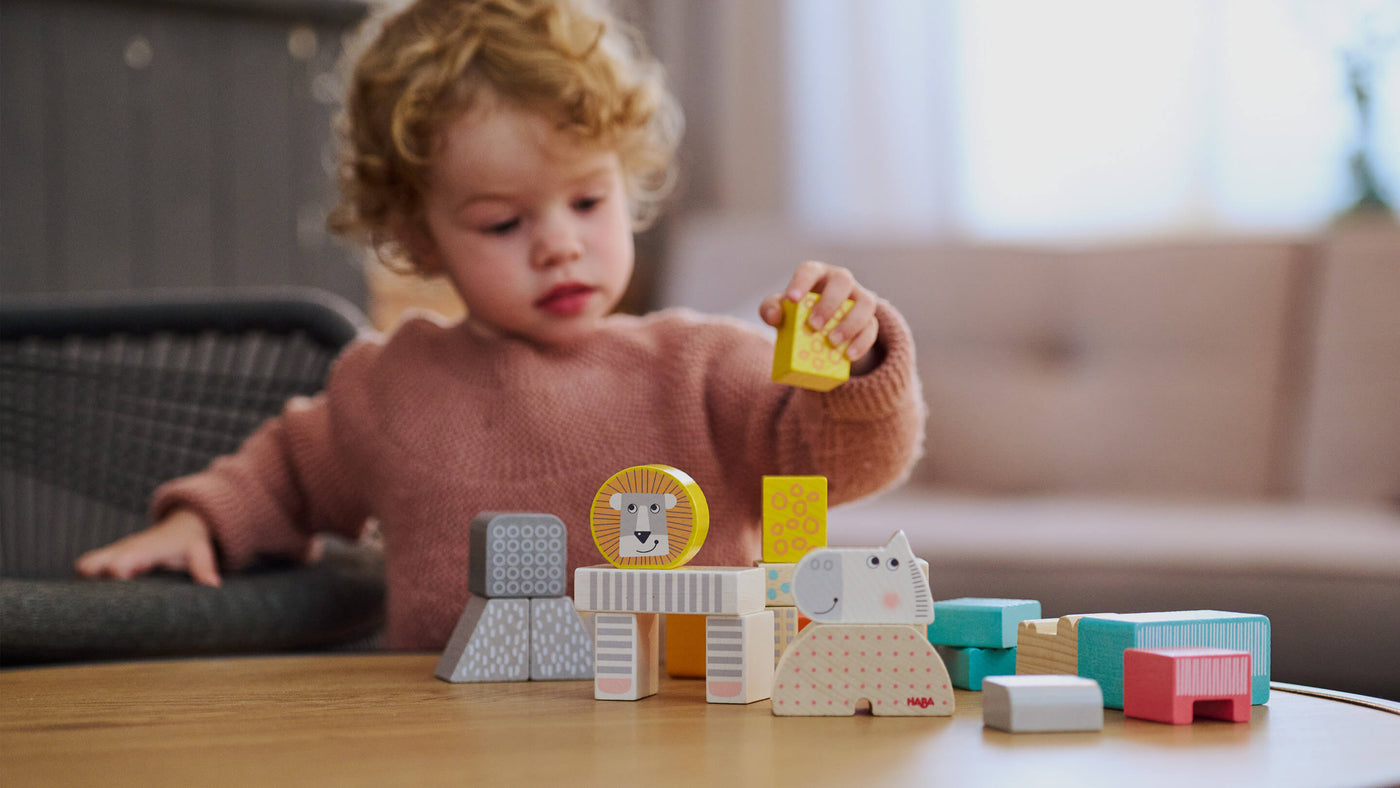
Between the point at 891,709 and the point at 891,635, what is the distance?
0.11 ft

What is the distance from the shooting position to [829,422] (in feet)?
2.74

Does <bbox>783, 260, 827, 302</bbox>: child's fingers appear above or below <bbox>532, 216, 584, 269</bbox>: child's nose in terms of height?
below

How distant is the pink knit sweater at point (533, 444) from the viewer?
0.92 m

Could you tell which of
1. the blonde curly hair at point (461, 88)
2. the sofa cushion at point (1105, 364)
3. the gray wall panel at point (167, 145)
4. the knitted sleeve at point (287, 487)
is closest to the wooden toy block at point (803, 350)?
the blonde curly hair at point (461, 88)

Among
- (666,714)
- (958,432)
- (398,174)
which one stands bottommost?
(666,714)

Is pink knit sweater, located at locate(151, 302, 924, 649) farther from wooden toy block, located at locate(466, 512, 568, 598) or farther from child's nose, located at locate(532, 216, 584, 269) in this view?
wooden toy block, located at locate(466, 512, 568, 598)

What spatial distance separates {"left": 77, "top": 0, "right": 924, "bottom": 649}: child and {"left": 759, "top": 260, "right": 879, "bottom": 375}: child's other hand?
14 centimetres

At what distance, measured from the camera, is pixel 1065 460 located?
1.68m

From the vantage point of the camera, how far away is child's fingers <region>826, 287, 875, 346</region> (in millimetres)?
690

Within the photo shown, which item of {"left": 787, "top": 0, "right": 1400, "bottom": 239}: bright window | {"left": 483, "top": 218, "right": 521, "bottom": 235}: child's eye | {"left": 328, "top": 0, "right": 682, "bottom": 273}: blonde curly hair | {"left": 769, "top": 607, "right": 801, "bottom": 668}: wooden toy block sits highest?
{"left": 787, "top": 0, "right": 1400, "bottom": 239}: bright window

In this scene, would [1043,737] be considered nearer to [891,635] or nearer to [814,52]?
[891,635]

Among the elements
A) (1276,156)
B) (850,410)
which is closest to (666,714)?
(850,410)

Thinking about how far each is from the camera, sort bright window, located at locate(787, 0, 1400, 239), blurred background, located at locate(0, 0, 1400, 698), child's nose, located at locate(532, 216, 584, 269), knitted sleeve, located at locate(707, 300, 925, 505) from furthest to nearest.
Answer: bright window, located at locate(787, 0, 1400, 239) → blurred background, located at locate(0, 0, 1400, 698) → child's nose, located at locate(532, 216, 584, 269) → knitted sleeve, located at locate(707, 300, 925, 505)

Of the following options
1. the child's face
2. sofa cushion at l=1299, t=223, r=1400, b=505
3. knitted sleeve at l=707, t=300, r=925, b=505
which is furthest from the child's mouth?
sofa cushion at l=1299, t=223, r=1400, b=505
